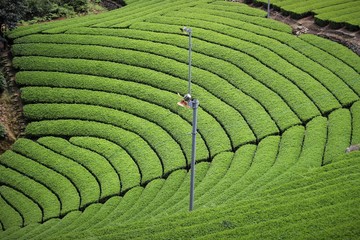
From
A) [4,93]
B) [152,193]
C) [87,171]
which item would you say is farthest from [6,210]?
[4,93]

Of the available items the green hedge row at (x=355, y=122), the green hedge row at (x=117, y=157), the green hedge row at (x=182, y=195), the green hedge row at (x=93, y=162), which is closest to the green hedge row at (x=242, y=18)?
the green hedge row at (x=355, y=122)

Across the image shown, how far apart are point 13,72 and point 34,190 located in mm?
11623

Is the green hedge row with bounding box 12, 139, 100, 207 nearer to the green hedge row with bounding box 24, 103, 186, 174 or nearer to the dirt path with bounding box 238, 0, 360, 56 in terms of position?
the green hedge row with bounding box 24, 103, 186, 174

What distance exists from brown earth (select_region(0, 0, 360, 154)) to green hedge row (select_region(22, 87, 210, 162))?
87cm

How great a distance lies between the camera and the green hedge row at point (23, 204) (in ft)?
89.4

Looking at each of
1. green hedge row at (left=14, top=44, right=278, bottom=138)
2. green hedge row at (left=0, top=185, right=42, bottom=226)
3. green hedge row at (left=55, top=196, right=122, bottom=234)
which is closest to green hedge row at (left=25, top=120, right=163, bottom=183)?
green hedge row at (left=55, top=196, right=122, bottom=234)

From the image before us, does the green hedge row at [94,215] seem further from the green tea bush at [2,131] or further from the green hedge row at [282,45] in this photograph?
the green hedge row at [282,45]

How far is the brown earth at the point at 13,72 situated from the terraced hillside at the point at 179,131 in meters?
0.67

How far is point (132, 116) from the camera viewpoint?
32438mm

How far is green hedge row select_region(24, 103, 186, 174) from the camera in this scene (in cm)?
2919

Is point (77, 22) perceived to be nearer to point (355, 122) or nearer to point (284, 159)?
point (284, 159)

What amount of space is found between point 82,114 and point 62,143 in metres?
2.29

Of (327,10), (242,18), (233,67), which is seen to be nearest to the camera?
(233,67)

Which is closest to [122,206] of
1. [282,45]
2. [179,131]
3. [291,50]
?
[179,131]
